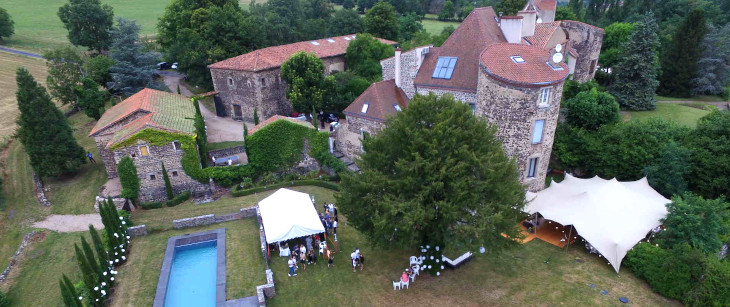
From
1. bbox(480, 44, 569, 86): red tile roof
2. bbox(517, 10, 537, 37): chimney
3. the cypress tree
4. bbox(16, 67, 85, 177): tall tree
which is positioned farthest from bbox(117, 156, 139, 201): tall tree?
bbox(517, 10, 537, 37): chimney

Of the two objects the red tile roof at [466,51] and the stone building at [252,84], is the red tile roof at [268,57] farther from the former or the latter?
the red tile roof at [466,51]

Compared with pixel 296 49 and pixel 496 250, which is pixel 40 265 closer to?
pixel 496 250

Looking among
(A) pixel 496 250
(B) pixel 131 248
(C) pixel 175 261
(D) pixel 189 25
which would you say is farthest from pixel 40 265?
(D) pixel 189 25

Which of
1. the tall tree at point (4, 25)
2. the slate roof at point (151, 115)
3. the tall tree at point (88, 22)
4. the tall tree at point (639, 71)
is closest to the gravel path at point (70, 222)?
the slate roof at point (151, 115)

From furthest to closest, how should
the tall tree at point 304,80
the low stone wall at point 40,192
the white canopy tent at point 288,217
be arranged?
the tall tree at point 304,80 < the low stone wall at point 40,192 < the white canopy tent at point 288,217

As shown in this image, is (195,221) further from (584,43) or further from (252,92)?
(584,43)

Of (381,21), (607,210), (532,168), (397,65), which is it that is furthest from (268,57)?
(607,210)

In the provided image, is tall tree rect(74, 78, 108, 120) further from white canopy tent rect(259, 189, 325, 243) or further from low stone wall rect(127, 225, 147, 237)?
white canopy tent rect(259, 189, 325, 243)
